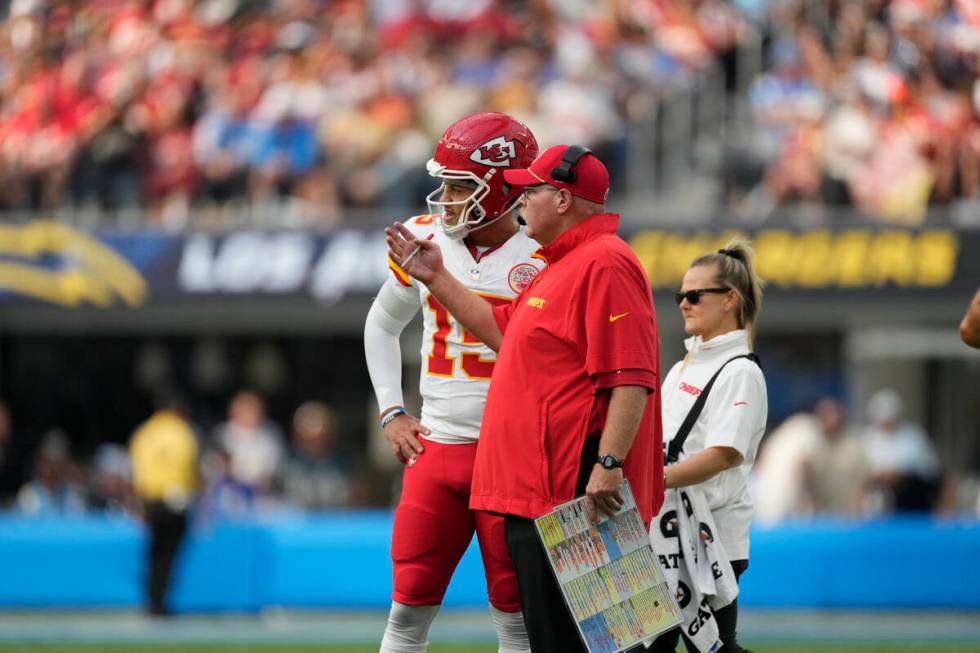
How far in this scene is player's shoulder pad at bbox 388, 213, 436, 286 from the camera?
206 inches

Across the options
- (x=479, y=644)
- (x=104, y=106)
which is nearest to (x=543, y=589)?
(x=479, y=644)

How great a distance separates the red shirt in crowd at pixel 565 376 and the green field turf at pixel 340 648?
16.9 feet

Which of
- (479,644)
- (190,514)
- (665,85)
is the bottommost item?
(479,644)

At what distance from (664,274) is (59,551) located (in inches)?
217

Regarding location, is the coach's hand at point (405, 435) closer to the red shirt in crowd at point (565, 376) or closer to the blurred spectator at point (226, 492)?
the red shirt in crowd at point (565, 376)

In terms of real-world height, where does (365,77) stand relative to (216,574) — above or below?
above

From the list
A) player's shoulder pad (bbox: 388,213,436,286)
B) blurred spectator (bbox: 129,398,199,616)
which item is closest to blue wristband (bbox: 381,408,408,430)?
player's shoulder pad (bbox: 388,213,436,286)

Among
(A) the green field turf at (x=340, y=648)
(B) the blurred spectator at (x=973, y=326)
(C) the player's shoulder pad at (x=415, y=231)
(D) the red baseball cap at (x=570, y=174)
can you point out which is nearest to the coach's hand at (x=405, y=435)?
(C) the player's shoulder pad at (x=415, y=231)

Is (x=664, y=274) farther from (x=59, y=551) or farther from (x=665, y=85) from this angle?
(x=59, y=551)

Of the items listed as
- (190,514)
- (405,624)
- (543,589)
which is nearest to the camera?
(543,589)

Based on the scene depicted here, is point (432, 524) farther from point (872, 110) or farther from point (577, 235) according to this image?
point (872, 110)

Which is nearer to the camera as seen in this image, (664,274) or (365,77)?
(664,274)

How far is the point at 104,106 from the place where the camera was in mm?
16031

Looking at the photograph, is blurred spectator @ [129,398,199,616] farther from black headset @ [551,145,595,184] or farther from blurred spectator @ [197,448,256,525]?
black headset @ [551,145,595,184]
